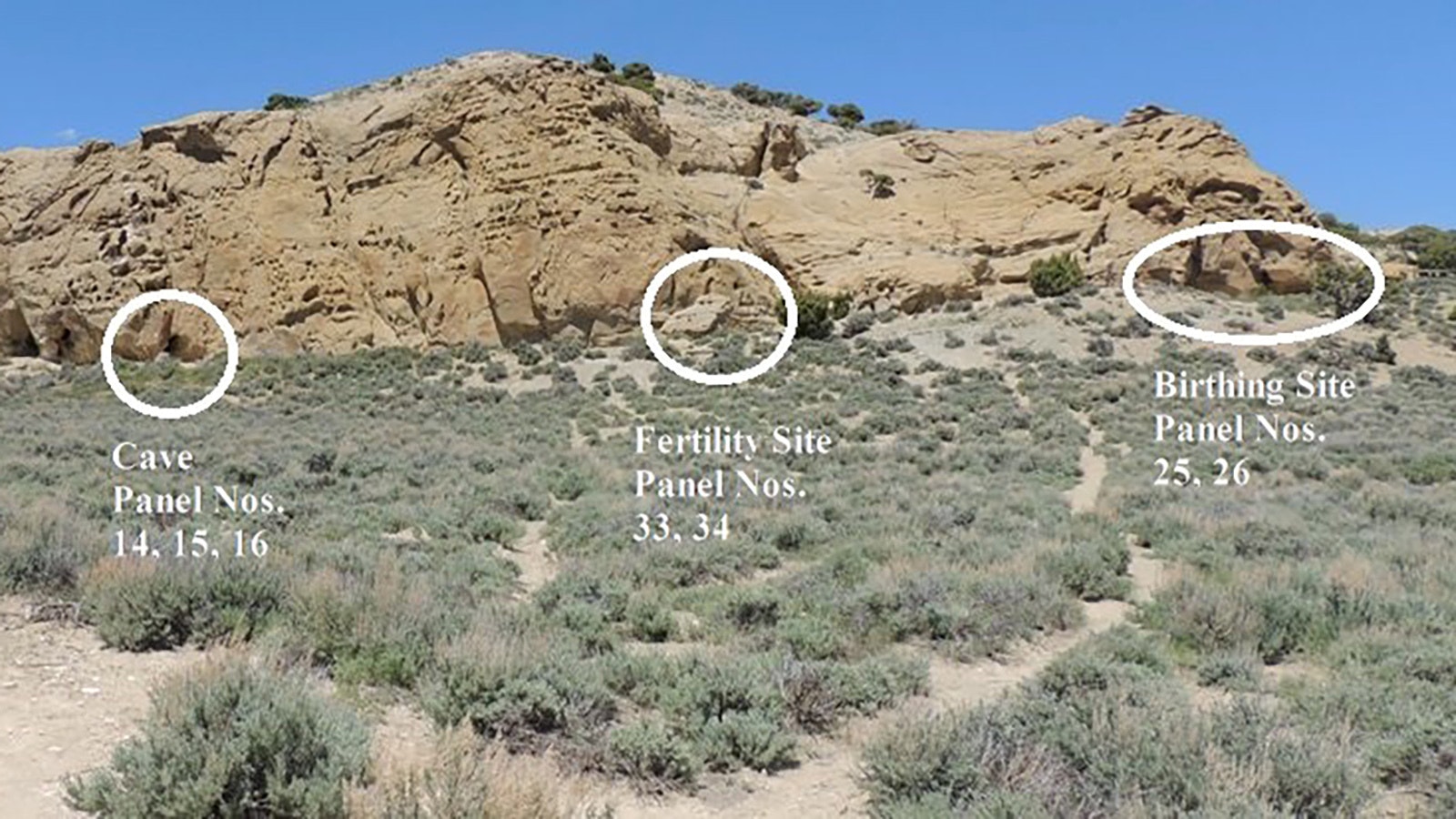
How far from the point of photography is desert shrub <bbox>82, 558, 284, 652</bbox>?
20.5 feet

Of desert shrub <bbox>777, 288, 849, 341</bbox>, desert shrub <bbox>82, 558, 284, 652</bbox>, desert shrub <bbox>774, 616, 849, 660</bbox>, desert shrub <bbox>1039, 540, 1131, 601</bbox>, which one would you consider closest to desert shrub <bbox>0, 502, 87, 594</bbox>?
desert shrub <bbox>82, 558, 284, 652</bbox>

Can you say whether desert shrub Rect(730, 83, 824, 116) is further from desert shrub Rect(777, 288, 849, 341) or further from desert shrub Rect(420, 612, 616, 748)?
desert shrub Rect(420, 612, 616, 748)

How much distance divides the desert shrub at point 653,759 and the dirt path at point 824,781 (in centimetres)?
13

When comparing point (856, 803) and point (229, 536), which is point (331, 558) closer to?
point (229, 536)

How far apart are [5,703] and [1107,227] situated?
35273mm

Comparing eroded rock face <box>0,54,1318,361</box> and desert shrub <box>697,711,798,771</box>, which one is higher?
eroded rock face <box>0,54,1318,361</box>

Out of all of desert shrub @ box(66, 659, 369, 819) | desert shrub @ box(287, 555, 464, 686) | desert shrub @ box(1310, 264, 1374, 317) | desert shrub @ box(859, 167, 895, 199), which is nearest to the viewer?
desert shrub @ box(66, 659, 369, 819)

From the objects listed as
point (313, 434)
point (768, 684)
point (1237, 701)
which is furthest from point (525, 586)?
point (313, 434)

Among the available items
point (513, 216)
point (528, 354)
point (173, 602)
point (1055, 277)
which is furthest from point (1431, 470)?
point (513, 216)

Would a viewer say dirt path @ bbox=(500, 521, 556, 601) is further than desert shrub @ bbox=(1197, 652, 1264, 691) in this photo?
Yes

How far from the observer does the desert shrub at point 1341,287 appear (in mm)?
32625

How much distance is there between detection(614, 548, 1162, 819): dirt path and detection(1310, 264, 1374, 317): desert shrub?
3061 centimetres

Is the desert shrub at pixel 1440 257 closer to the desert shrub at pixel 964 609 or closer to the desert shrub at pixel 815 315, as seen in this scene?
the desert shrub at pixel 815 315

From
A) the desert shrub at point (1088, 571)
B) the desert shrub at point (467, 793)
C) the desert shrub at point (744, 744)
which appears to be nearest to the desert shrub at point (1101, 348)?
the desert shrub at point (1088, 571)
